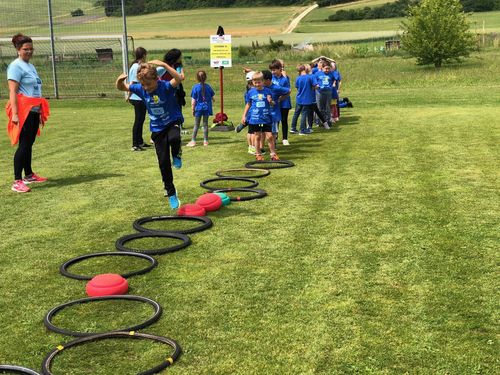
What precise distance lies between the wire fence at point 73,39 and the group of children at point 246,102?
1300 cm

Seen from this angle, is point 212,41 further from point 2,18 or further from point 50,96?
point 2,18

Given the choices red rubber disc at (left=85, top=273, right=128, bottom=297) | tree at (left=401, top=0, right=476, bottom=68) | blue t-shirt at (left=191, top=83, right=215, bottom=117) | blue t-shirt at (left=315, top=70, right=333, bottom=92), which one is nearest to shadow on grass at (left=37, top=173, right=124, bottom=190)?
blue t-shirt at (left=191, top=83, right=215, bottom=117)

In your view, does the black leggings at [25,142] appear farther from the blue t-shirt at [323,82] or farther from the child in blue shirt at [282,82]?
the blue t-shirt at [323,82]

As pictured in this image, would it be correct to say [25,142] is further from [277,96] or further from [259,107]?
[277,96]

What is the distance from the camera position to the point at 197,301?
5.29 metres

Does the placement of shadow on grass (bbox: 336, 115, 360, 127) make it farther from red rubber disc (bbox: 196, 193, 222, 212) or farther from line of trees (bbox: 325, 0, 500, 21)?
line of trees (bbox: 325, 0, 500, 21)

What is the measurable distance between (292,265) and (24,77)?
6055 millimetres

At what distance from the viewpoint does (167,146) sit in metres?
8.29

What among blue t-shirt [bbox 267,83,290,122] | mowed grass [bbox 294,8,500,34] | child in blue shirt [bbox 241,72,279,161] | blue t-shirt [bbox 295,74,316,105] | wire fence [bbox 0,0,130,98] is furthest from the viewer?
mowed grass [bbox 294,8,500,34]

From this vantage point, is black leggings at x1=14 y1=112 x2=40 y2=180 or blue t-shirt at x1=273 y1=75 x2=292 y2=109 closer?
black leggings at x1=14 y1=112 x2=40 y2=180

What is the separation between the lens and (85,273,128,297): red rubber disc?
545 centimetres

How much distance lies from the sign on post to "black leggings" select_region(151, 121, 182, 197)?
10.6 metres

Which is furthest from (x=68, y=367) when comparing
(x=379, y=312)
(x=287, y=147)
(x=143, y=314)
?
(x=287, y=147)

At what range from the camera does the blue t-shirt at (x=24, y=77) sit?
9.83 meters
